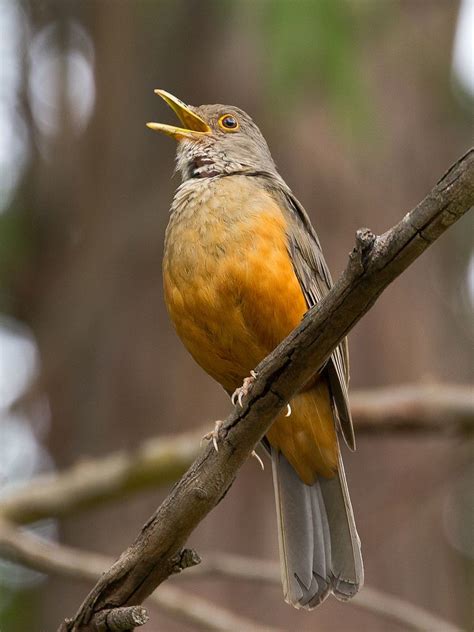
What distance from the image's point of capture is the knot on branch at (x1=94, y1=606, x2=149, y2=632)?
3193 millimetres

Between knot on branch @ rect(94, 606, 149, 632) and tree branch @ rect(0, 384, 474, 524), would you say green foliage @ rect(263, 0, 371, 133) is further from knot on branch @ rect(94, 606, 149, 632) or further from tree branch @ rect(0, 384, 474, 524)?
knot on branch @ rect(94, 606, 149, 632)

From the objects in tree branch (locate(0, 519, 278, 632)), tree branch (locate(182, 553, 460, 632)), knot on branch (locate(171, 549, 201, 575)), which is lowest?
tree branch (locate(0, 519, 278, 632))

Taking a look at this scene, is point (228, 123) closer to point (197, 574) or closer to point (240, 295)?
point (240, 295)

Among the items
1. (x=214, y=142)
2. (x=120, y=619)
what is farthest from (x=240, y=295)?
(x=120, y=619)

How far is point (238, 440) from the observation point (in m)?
3.45

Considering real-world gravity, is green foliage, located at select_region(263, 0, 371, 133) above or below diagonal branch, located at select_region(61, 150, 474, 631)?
above

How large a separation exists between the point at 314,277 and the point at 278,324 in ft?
1.34

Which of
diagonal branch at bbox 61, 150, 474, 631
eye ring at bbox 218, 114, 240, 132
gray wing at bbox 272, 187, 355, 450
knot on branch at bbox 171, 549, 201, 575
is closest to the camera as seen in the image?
diagonal branch at bbox 61, 150, 474, 631

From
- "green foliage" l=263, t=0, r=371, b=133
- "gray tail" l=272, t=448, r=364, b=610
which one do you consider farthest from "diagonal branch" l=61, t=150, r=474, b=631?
"green foliage" l=263, t=0, r=371, b=133

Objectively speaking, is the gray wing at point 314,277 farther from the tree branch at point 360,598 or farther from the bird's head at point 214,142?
the tree branch at point 360,598

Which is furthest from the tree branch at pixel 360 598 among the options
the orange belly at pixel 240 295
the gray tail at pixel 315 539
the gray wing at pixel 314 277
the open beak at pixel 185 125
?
the open beak at pixel 185 125

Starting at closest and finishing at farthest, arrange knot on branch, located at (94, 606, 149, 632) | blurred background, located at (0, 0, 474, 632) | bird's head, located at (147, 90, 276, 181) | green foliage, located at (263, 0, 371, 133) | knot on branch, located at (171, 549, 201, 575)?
knot on branch, located at (94, 606, 149, 632)
knot on branch, located at (171, 549, 201, 575)
bird's head, located at (147, 90, 276, 181)
green foliage, located at (263, 0, 371, 133)
blurred background, located at (0, 0, 474, 632)

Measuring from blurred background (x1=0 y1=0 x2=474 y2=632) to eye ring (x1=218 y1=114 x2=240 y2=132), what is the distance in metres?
0.50

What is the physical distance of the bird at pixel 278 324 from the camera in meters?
4.27
